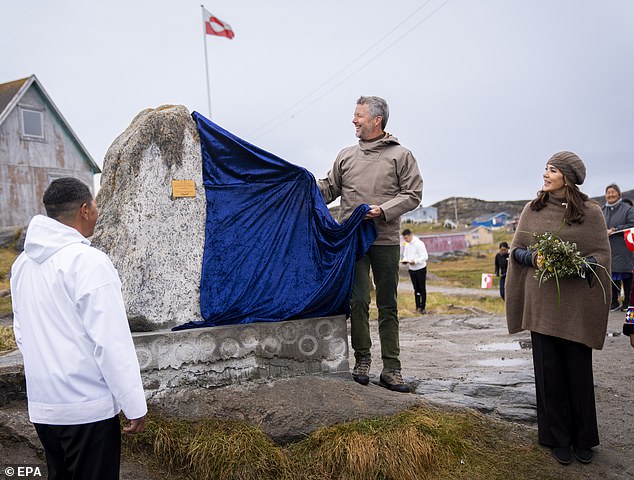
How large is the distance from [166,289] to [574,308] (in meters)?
3.07

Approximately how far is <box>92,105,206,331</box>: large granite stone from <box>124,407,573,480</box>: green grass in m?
0.91

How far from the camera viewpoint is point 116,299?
2.68 m

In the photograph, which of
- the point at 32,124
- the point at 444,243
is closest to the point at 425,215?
the point at 444,243

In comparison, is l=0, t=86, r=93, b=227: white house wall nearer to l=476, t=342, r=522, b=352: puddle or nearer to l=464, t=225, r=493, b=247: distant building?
l=476, t=342, r=522, b=352: puddle

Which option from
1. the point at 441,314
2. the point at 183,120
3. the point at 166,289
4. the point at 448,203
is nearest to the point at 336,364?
the point at 166,289

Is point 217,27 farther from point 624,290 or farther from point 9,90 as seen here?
point 624,290

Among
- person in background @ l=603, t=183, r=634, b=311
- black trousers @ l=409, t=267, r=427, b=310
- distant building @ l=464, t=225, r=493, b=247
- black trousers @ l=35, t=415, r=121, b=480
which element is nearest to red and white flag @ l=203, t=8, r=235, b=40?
black trousers @ l=409, t=267, r=427, b=310

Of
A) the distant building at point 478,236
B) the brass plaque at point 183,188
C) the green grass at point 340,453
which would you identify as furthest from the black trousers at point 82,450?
the distant building at point 478,236

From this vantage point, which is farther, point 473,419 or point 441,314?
point 441,314

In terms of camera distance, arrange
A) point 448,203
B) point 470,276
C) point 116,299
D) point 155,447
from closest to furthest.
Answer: point 116,299
point 155,447
point 470,276
point 448,203

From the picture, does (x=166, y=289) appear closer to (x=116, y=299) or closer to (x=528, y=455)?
(x=116, y=299)

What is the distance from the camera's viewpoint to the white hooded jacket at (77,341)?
262cm

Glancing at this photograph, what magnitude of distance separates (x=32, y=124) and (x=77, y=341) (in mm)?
23808

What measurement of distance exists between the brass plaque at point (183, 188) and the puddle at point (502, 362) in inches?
164
